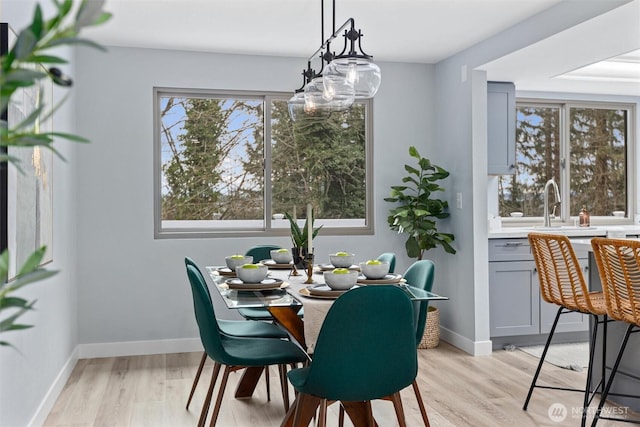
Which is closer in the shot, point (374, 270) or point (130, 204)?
point (374, 270)

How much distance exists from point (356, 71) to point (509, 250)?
2578 mm

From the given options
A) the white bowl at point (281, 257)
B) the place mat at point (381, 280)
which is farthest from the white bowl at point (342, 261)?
the white bowl at point (281, 257)

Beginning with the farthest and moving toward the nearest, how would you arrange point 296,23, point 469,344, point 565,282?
point 469,344, point 296,23, point 565,282

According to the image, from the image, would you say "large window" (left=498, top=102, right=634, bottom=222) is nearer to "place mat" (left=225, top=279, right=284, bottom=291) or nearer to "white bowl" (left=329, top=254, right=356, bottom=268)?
"white bowl" (left=329, top=254, right=356, bottom=268)

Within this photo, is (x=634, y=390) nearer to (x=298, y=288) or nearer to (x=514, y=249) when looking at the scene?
(x=514, y=249)

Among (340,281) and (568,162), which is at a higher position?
(568,162)

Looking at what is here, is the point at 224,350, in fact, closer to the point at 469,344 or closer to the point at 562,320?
the point at 469,344

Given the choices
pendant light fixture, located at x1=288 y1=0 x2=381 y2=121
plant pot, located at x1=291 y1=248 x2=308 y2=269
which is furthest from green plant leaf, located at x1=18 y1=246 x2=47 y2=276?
plant pot, located at x1=291 y1=248 x2=308 y2=269

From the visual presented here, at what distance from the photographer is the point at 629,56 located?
488 cm

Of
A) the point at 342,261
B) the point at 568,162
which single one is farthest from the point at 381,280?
the point at 568,162

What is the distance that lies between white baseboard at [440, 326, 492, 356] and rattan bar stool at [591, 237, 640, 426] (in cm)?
177

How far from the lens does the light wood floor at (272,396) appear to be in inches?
125

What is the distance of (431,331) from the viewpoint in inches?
187

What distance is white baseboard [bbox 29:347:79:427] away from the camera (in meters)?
3.02
